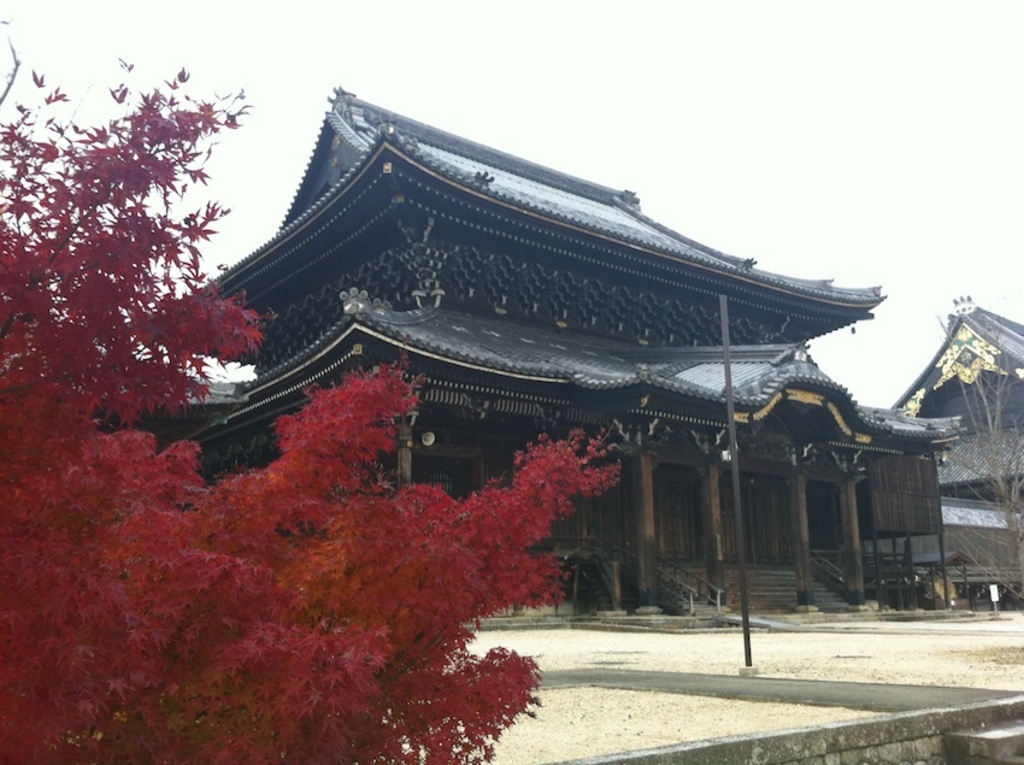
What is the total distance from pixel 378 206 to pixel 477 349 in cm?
367

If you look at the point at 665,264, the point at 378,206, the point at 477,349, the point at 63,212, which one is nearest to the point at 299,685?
the point at 63,212

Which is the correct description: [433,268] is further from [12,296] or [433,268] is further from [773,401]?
[12,296]

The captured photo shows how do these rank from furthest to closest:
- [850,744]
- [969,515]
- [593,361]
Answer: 1. [969,515]
2. [593,361]
3. [850,744]

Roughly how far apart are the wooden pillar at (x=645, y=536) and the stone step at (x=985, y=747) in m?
12.1

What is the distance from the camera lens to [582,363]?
18.7m

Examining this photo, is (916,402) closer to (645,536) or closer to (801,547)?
(801,547)

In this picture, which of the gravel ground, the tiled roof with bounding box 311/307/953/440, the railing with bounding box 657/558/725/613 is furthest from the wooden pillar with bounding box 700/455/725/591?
the gravel ground

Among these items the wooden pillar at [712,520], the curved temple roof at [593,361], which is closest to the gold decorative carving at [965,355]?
the curved temple roof at [593,361]

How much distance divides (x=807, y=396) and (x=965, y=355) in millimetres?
20054

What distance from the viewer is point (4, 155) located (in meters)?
2.74

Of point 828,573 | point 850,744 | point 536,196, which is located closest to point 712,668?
point 850,744

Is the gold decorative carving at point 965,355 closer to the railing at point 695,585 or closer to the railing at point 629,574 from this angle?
the railing at point 695,585

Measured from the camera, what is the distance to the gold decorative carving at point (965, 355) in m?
34.6

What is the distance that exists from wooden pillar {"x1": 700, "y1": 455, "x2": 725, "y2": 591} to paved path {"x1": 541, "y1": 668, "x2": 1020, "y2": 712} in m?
9.74
